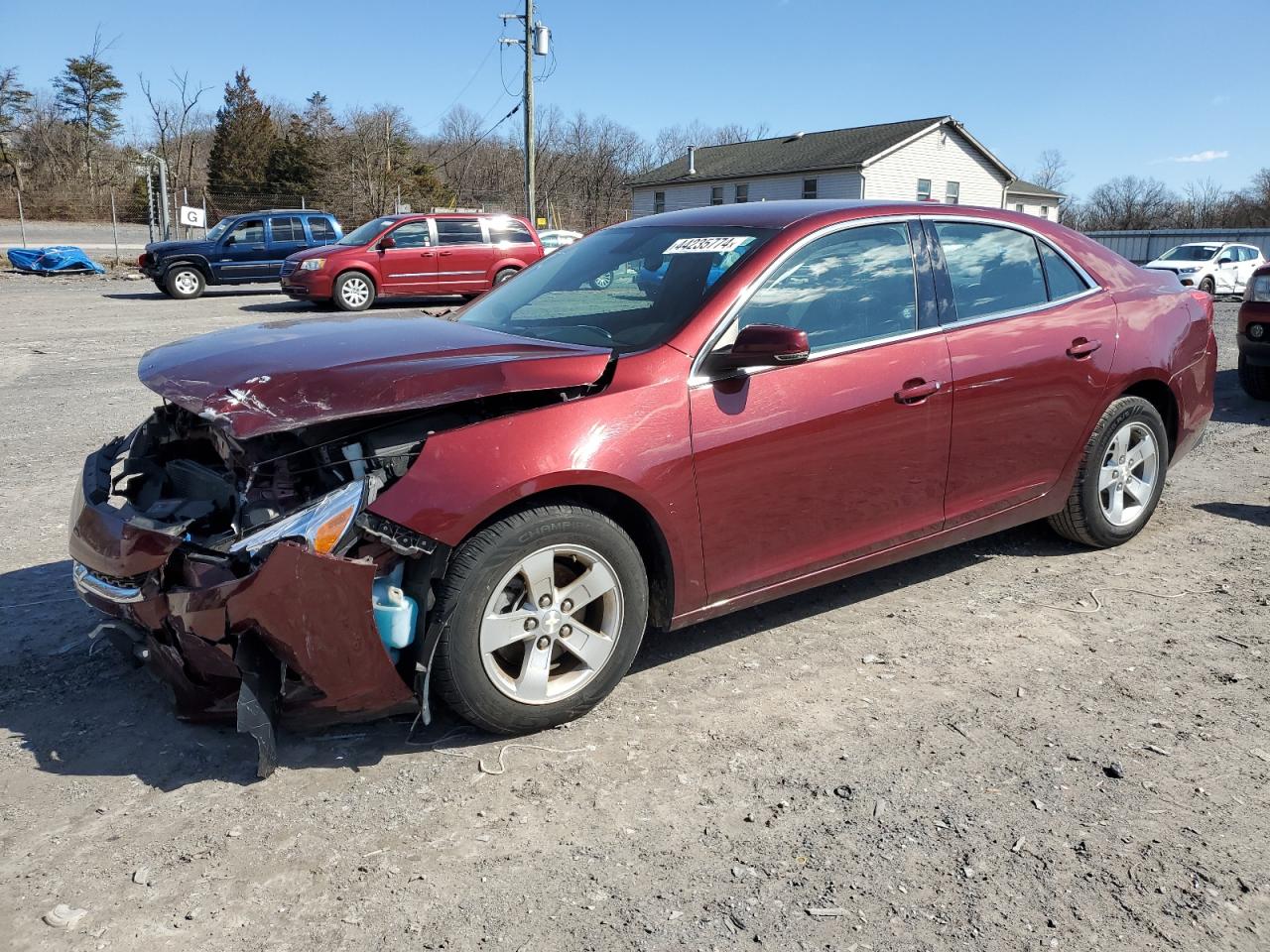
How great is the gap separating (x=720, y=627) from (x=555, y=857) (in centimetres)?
168

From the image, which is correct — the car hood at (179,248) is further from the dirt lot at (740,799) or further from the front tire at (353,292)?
the dirt lot at (740,799)

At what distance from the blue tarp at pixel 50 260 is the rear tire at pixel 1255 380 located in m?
26.6

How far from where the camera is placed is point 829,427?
3645mm

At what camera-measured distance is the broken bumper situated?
2.75 m

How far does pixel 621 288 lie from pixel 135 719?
7.78 feet

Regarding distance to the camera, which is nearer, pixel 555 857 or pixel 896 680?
pixel 555 857

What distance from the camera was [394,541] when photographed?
284 cm

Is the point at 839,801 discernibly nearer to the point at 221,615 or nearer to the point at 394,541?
the point at 394,541

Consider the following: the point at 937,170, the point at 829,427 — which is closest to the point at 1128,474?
the point at 829,427

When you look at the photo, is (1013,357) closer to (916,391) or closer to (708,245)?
(916,391)

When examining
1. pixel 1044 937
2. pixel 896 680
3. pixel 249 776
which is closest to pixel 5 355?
pixel 249 776

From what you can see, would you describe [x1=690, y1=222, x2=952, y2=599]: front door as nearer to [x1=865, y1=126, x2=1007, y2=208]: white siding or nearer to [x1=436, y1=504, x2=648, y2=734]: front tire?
[x1=436, y1=504, x2=648, y2=734]: front tire

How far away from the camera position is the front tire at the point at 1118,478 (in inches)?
185

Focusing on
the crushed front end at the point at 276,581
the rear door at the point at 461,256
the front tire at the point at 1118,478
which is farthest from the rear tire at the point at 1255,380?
the rear door at the point at 461,256
